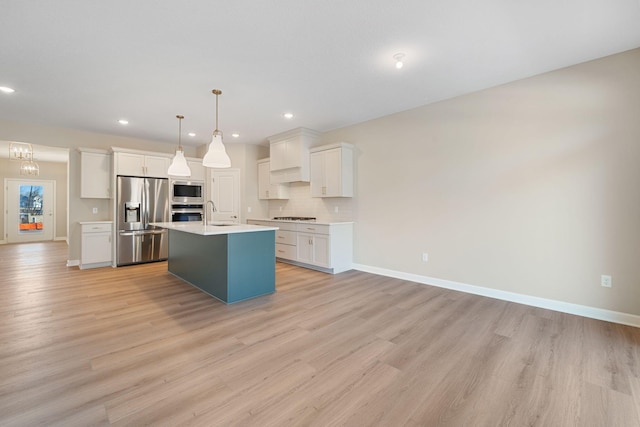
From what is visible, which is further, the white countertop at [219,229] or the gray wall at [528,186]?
the white countertop at [219,229]

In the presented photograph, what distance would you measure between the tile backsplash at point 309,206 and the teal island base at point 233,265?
199 cm

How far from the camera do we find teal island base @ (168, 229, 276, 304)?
3266 millimetres

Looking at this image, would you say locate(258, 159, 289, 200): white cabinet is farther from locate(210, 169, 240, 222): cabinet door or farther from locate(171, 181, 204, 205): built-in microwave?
locate(171, 181, 204, 205): built-in microwave

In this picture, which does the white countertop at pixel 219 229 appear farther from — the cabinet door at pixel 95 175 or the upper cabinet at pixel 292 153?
the cabinet door at pixel 95 175

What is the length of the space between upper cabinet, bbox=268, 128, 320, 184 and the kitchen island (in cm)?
217

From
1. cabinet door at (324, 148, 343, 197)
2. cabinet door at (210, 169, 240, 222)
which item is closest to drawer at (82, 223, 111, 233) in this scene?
cabinet door at (210, 169, 240, 222)

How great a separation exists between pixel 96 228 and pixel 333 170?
4.65 m

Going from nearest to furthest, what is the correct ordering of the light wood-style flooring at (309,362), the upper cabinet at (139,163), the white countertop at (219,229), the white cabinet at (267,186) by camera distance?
the light wood-style flooring at (309,362)
the white countertop at (219,229)
the upper cabinet at (139,163)
the white cabinet at (267,186)

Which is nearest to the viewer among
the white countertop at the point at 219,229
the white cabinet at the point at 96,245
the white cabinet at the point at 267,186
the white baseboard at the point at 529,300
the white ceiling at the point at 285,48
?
the white ceiling at the point at 285,48

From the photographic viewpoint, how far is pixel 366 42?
2.53 m

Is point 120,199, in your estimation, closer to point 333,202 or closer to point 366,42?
point 333,202

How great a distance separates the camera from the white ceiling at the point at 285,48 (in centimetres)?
212

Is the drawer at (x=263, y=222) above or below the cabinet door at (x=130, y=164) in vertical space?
below

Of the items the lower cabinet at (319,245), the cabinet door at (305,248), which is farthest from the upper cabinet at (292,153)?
the cabinet door at (305,248)
